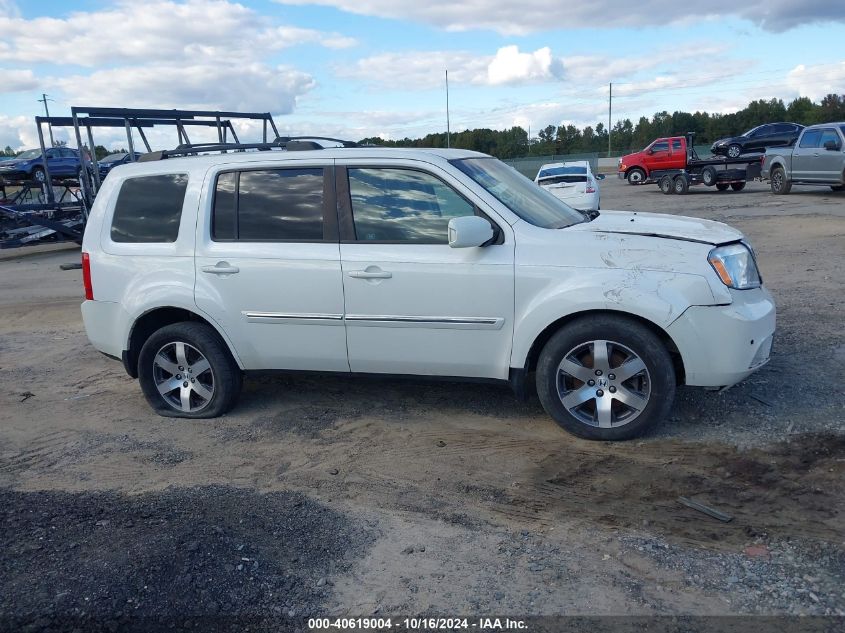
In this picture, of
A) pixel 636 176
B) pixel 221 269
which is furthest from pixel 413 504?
pixel 636 176

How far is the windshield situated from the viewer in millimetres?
5188

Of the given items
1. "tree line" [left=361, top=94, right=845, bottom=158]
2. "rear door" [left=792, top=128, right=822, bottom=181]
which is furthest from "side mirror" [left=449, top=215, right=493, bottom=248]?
"tree line" [left=361, top=94, right=845, bottom=158]

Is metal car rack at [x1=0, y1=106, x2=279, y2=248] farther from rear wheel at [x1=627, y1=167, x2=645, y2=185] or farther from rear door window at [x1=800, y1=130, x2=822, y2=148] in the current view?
rear wheel at [x1=627, y1=167, x2=645, y2=185]

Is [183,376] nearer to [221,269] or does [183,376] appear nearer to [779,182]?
[221,269]

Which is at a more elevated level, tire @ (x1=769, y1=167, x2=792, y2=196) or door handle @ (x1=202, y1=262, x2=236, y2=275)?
door handle @ (x1=202, y1=262, x2=236, y2=275)

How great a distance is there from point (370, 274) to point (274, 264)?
72 centimetres

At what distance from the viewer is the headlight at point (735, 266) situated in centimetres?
470

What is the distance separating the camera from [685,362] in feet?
15.5

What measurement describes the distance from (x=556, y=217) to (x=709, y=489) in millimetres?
2151

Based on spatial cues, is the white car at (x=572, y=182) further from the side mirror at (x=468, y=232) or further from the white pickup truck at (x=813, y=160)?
the side mirror at (x=468, y=232)

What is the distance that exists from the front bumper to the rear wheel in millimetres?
32521

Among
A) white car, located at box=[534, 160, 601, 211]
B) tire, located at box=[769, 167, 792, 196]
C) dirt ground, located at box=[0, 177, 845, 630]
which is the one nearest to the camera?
dirt ground, located at box=[0, 177, 845, 630]

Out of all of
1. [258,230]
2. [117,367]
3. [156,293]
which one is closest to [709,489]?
[258,230]

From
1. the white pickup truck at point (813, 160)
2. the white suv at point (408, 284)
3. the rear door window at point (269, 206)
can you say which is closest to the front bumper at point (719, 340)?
the white suv at point (408, 284)
